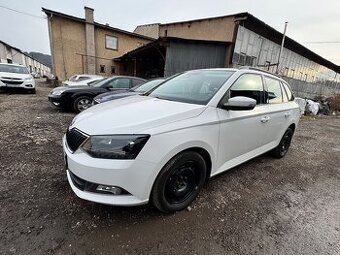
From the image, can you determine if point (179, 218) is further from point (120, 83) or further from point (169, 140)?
point (120, 83)

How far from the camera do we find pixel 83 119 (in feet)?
7.73

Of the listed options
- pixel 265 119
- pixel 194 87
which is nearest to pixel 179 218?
pixel 194 87

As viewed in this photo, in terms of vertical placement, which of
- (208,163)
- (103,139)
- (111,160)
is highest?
(103,139)

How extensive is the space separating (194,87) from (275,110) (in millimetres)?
1524

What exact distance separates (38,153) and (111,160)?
2.59m

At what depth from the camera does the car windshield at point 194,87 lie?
265 cm

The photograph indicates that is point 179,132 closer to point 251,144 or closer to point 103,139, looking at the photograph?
point 103,139

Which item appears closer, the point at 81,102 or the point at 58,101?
the point at 58,101

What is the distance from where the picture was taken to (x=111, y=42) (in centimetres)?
2284

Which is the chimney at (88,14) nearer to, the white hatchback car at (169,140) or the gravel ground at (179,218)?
the gravel ground at (179,218)

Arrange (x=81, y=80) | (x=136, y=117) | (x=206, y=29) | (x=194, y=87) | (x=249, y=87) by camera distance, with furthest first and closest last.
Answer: (x=206, y=29)
(x=81, y=80)
(x=249, y=87)
(x=194, y=87)
(x=136, y=117)

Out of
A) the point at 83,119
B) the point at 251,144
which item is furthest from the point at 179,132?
the point at 251,144

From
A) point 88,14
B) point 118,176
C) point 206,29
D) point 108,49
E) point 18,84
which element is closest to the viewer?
point 118,176

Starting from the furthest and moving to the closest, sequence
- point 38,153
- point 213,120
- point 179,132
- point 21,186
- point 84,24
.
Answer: point 84,24 → point 38,153 → point 21,186 → point 213,120 → point 179,132
